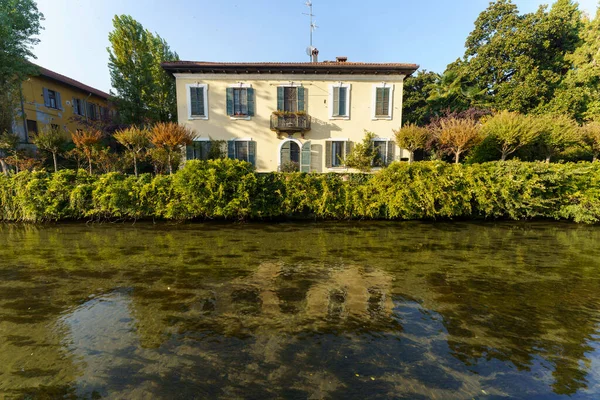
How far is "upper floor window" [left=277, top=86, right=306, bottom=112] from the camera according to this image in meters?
18.2

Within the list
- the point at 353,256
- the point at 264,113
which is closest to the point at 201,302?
the point at 353,256

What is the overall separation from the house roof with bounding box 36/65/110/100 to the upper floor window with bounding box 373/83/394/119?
72.3 ft

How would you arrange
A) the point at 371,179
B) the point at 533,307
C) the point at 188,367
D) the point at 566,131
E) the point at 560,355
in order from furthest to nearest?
the point at 566,131
the point at 371,179
the point at 533,307
the point at 560,355
the point at 188,367

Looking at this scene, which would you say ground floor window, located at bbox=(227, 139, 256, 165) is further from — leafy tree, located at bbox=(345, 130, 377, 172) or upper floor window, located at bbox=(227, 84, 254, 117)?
leafy tree, located at bbox=(345, 130, 377, 172)

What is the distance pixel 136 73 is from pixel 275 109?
37.0 ft

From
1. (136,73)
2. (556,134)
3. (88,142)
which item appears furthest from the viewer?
(136,73)

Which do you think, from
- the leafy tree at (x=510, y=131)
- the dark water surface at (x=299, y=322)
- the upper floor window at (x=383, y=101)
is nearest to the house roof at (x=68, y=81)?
the dark water surface at (x=299, y=322)

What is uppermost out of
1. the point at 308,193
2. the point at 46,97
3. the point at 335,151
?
the point at 46,97

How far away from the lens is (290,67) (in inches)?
693

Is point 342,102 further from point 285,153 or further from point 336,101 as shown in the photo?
point 285,153

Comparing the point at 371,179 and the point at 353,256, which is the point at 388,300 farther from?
the point at 371,179

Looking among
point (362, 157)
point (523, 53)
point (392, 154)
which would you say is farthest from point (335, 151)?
point (523, 53)

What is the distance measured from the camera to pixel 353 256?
7410 millimetres

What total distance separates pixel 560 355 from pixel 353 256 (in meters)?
4.29
